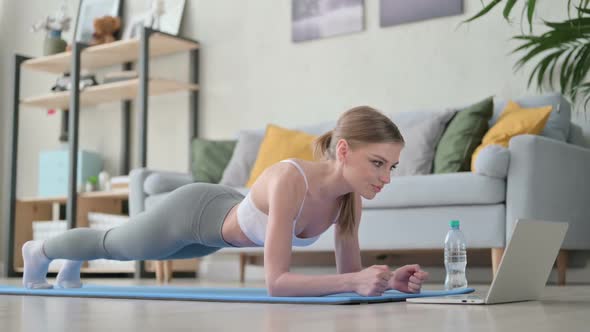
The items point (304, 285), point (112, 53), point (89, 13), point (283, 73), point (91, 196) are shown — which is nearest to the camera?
point (304, 285)

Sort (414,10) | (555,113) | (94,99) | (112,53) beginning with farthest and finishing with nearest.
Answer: (94,99)
(112,53)
(414,10)
(555,113)

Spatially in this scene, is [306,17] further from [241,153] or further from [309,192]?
[309,192]

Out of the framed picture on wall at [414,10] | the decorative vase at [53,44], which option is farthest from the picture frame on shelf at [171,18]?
the framed picture on wall at [414,10]

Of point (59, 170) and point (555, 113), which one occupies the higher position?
point (555, 113)

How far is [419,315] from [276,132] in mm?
2808

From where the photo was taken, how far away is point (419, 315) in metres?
1.58

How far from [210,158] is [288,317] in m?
3.13

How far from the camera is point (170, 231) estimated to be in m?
2.32

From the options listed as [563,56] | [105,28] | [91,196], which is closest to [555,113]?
[563,56]

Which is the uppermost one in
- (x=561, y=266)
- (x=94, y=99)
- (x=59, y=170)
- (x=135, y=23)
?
(x=135, y=23)

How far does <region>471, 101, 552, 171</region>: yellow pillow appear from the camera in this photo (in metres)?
3.45

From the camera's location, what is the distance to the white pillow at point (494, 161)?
123 inches

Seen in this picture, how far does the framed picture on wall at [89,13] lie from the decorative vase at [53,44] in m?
0.17

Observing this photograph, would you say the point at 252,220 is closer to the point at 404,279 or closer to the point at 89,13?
the point at 404,279
